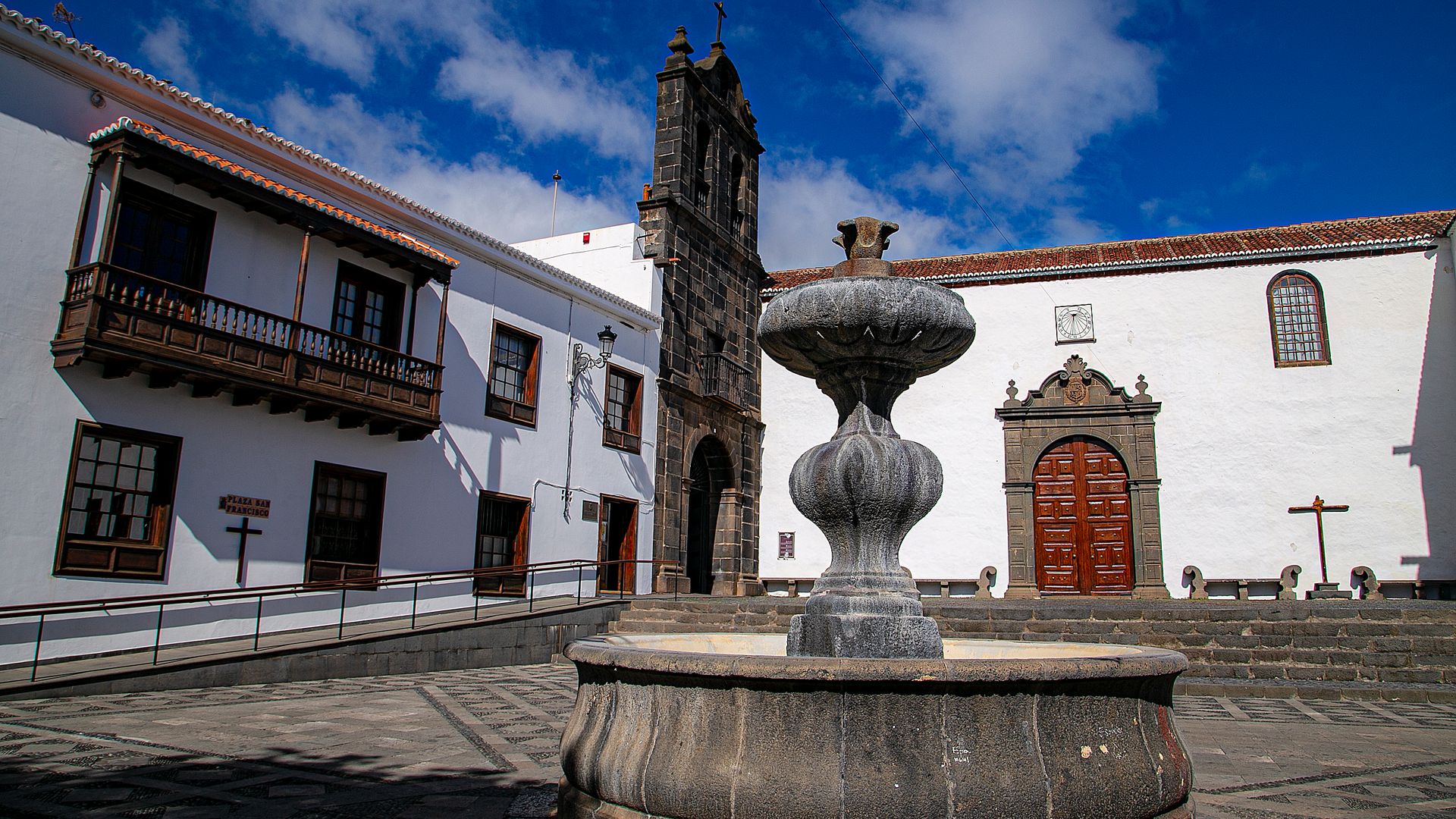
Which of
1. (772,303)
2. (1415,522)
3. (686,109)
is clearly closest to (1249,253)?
(1415,522)

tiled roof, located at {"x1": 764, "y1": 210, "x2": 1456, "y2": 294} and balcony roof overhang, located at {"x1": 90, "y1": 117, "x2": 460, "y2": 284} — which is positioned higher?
tiled roof, located at {"x1": 764, "y1": 210, "x2": 1456, "y2": 294}

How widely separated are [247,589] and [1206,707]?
8.67 m

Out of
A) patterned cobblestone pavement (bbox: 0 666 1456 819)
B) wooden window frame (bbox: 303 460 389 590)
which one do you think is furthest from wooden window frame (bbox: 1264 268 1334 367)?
wooden window frame (bbox: 303 460 389 590)

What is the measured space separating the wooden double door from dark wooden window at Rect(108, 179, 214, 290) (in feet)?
43.0

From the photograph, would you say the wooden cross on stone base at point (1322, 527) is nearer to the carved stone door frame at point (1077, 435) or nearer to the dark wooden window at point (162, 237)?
the carved stone door frame at point (1077, 435)

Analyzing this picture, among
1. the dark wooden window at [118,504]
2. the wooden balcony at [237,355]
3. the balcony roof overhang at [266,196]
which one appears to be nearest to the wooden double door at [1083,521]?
the wooden balcony at [237,355]

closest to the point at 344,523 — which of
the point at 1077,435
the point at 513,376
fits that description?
the point at 513,376

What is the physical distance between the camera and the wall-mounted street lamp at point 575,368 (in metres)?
14.1

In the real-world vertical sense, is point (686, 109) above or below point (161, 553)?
above

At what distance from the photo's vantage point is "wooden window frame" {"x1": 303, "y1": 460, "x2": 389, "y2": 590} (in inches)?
419

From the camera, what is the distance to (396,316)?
12000 mm

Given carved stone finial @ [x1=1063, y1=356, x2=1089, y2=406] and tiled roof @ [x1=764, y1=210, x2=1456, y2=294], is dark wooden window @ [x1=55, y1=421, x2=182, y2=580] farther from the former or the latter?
carved stone finial @ [x1=1063, y1=356, x2=1089, y2=406]

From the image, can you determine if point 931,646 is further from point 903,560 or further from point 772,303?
point 903,560

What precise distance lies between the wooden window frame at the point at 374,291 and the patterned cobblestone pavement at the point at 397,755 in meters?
4.61
